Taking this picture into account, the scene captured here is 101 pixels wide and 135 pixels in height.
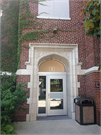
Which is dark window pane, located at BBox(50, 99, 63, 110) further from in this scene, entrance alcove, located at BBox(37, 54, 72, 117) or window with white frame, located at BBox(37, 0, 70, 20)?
window with white frame, located at BBox(37, 0, 70, 20)

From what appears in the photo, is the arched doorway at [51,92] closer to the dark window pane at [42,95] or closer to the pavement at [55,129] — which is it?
the dark window pane at [42,95]

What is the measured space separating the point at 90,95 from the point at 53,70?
94.7 inches

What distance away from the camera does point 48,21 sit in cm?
616

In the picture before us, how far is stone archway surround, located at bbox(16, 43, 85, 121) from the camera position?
5.53 m

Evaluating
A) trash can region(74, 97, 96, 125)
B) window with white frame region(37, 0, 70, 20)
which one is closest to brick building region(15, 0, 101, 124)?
window with white frame region(37, 0, 70, 20)

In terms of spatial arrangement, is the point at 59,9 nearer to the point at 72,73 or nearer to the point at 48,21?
the point at 48,21

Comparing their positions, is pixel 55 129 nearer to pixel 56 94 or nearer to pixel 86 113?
pixel 86 113

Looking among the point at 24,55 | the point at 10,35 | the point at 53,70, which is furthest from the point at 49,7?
the point at 53,70

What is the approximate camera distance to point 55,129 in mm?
4305

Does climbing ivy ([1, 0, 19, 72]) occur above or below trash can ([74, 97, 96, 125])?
above

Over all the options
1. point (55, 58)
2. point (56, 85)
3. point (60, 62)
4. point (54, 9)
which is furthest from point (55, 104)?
point (54, 9)

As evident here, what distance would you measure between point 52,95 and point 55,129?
199 cm

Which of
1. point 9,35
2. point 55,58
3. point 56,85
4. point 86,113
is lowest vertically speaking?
point 86,113

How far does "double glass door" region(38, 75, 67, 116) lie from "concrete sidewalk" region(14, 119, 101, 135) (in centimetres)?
112
